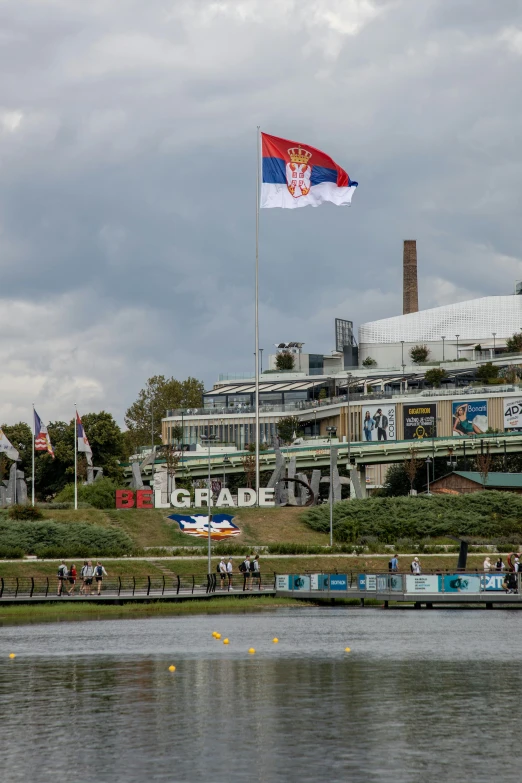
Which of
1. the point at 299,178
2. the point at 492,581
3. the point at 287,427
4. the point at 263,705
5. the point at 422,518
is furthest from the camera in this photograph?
the point at 287,427

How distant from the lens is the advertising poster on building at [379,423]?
552ft

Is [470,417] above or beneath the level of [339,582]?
above

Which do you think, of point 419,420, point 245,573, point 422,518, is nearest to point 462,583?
point 245,573

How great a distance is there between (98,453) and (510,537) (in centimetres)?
5484

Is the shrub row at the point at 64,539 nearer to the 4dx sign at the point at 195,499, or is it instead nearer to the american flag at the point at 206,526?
the american flag at the point at 206,526

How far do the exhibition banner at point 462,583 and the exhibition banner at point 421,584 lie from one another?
50 cm

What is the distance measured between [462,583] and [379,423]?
112914mm

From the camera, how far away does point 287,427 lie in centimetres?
18438

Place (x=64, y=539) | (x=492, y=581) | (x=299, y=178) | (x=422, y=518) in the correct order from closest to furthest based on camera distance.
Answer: (x=492, y=581), (x=299, y=178), (x=64, y=539), (x=422, y=518)

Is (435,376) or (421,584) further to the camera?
(435,376)

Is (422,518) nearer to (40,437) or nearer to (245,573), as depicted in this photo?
(40,437)

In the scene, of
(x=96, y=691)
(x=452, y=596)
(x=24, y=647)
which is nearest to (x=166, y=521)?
(x=452, y=596)

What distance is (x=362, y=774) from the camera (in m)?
20.9

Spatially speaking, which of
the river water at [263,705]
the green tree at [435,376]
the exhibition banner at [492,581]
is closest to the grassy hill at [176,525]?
the exhibition banner at [492,581]
